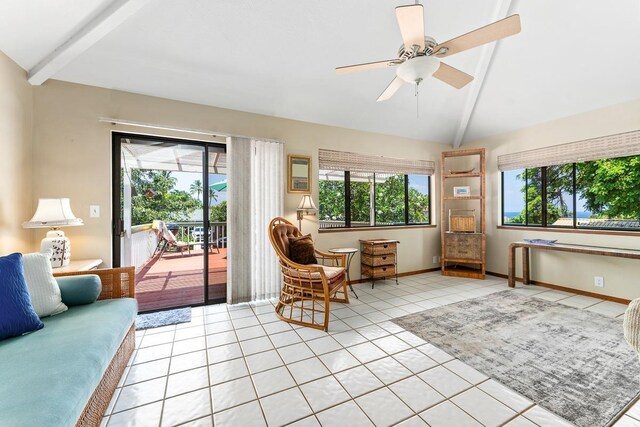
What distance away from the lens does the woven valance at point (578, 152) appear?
Answer: 3.21 m

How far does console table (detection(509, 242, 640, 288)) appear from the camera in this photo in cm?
299

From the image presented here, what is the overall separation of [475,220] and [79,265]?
5437 millimetres

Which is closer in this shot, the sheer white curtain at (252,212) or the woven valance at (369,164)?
the sheer white curtain at (252,212)

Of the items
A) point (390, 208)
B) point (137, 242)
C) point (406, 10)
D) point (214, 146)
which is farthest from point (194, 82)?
point (390, 208)

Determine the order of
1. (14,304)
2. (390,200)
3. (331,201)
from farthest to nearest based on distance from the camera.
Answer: (390,200)
(331,201)
(14,304)

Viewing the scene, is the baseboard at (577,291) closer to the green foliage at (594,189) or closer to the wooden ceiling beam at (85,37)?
the green foliage at (594,189)

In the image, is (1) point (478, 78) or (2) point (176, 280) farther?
(2) point (176, 280)

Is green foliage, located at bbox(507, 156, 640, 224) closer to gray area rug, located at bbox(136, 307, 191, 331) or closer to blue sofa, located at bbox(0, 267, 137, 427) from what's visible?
gray area rug, located at bbox(136, 307, 191, 331)

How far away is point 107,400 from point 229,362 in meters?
0.74

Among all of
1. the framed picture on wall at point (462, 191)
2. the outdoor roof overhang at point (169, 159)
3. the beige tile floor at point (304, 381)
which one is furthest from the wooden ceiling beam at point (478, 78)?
the outdoor roof overhang at point (169, 159)

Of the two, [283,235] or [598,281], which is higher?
[283,235]

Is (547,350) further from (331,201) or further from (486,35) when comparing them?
(331,201)

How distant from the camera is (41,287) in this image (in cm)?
172

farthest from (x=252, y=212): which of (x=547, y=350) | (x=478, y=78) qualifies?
(x=478, y=78)
